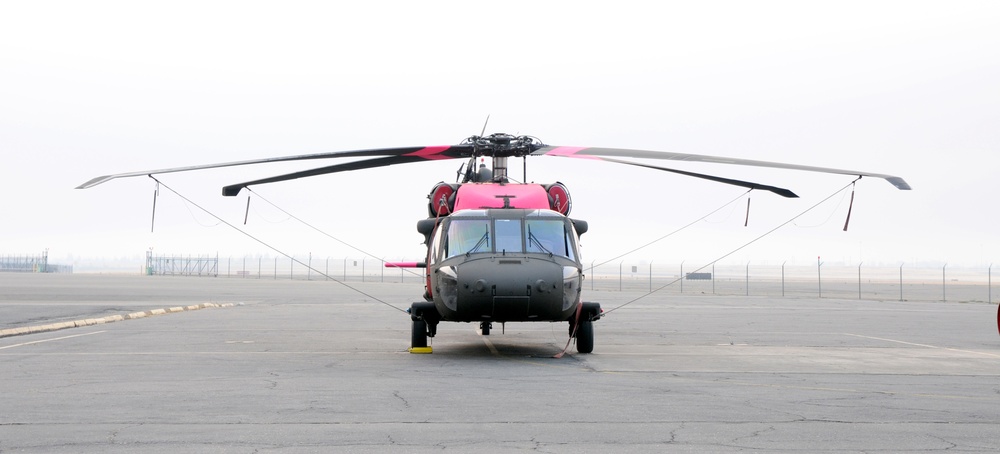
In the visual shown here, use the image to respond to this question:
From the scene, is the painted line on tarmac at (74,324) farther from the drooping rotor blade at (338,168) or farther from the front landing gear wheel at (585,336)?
the front landing gear wheel at (585,336)

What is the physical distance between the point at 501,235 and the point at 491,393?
5.39 metres

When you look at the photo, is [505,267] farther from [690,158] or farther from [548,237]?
[690,158]

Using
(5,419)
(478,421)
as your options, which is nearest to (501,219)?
(478,421)

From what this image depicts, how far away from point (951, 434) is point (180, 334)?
55.7 ft

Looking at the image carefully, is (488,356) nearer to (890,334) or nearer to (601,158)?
(601,158)

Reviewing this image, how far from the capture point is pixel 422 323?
57.0 ft

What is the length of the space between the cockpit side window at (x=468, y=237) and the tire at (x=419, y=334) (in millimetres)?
1706

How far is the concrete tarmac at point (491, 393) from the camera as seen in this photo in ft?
26.3

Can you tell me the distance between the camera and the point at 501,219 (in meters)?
16.5

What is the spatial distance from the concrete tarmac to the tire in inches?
13.8

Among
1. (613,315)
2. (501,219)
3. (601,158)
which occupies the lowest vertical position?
(613,315)

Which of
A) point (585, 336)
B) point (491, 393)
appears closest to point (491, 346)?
point (585, 336)

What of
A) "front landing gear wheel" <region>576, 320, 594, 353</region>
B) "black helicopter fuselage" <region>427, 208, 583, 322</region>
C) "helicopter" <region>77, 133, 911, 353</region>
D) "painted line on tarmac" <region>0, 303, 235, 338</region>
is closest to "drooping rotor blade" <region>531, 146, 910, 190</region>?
"helicopter" <region>77, 133, 911, 353</region>

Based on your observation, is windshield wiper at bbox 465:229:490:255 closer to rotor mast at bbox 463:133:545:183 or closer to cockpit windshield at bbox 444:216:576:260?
cockpit windshield at bbox 444:216:576:260
